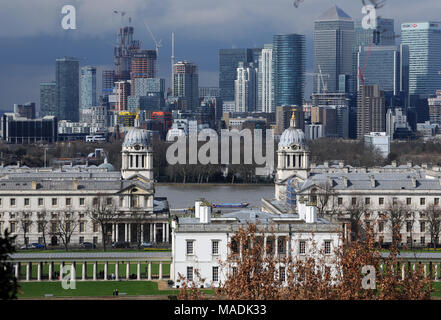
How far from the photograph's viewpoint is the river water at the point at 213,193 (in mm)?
Answer: 90312

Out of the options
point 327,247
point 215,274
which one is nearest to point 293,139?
point 327,247

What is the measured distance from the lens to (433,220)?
6538 centimetres

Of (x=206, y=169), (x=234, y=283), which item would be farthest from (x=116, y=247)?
(x=206, y=169)

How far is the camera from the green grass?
45.3m

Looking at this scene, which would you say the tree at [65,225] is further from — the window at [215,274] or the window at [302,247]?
the window at [302,247]

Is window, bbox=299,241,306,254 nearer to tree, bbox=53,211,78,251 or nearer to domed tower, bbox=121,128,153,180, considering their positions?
tree, bbox=53,211,78,251

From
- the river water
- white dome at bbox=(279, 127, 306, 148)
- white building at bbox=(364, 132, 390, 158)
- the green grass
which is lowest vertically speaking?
the green grass

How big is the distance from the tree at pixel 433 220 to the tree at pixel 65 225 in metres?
20.0

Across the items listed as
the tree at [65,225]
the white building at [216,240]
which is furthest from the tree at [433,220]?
the tree at [65,225]

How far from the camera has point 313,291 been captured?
31.0 meters

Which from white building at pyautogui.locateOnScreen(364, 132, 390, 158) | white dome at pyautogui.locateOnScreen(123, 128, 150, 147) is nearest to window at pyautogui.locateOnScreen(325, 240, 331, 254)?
white dome at pyautogui.locateOnScreen(123, 128, 150, 147)

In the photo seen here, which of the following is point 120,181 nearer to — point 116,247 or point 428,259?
point 116,247

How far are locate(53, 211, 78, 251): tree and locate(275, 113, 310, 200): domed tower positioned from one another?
48.6 ft

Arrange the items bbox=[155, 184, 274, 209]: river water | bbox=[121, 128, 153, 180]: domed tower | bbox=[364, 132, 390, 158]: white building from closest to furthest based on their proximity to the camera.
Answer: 1. bbox=[121, 128, 153, 180]: domed tower
2. bbox=[155, 184, 274, 209]: river water
3. bbox=[364, 132, 390, 158]: white building
